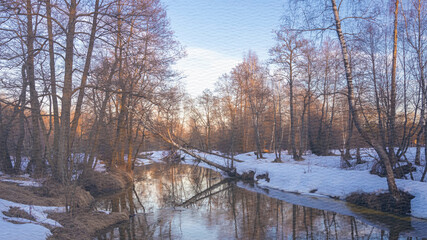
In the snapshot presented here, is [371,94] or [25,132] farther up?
[371,94]

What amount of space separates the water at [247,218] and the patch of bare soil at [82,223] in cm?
19

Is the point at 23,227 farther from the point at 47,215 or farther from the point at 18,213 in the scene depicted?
the point at 47,215

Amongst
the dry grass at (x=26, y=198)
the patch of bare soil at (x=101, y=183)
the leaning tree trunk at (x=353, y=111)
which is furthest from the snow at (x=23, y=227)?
the leaning tree trunk at (x=353, y=111)

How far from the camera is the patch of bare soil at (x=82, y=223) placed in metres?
4.07

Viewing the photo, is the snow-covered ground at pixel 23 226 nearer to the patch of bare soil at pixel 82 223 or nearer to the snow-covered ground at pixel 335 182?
the patch of bare soil at pixel 82 223

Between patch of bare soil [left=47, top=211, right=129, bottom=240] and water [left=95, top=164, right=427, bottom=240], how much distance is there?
19 centimetres

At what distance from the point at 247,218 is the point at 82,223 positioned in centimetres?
317

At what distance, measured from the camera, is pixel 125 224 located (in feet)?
18.4

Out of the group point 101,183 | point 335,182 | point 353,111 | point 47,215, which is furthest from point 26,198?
point 335,182

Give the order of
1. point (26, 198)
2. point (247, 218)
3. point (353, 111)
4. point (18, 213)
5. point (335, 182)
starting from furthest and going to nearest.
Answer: point (335, 182) → point (247, 218) → point (353, 111) → point (26, 198) → point (18, 213)

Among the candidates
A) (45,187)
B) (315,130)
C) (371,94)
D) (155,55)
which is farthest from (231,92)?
(45,187)

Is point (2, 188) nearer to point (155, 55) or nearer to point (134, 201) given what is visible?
point (134, 201)

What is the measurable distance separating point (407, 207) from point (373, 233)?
1594 millimetres

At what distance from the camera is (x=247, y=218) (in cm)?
603
